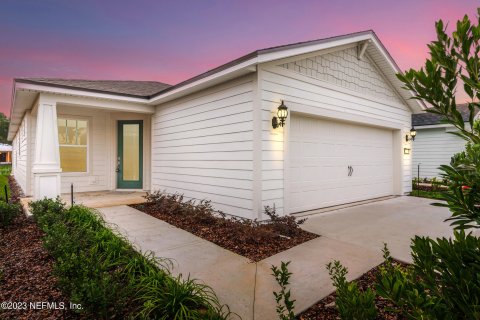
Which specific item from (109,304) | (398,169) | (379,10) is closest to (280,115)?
(109,304)

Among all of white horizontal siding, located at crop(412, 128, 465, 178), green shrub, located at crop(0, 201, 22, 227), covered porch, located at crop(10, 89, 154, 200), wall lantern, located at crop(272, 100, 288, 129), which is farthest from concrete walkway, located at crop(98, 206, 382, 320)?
white horizontal siding, located at crop(412, 128, 465, 178)

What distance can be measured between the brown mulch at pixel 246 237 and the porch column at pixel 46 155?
3.42m

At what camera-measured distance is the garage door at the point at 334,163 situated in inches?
236

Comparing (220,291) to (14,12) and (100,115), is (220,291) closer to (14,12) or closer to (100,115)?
(100,115)

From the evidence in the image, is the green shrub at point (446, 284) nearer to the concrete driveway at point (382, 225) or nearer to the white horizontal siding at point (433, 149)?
the concrete driveway at point (382, 225)

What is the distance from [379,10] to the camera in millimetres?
7727

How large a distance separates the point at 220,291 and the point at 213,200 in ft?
11.6

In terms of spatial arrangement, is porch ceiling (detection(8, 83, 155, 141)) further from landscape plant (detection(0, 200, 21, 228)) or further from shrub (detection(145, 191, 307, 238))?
shrub (detection(145, 191, 307, 238))

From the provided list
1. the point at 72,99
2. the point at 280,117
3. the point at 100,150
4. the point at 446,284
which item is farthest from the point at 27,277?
the point at 100,150

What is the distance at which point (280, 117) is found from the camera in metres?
5.11

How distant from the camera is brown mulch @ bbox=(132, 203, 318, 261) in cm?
375

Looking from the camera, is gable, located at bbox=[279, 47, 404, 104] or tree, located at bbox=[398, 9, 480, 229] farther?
gable, located at bbox=[279, 47, 404, 104]

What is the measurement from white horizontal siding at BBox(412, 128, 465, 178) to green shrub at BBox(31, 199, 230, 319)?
14.3 metres

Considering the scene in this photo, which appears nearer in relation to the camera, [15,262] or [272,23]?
[15,262]
